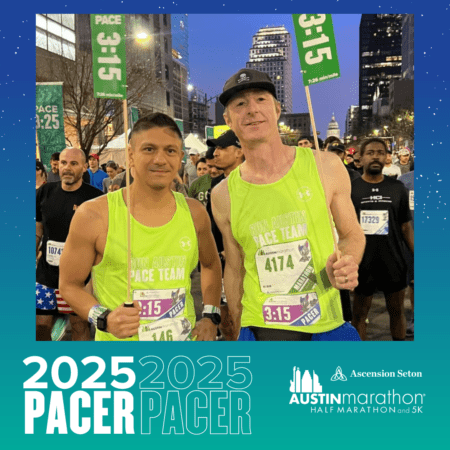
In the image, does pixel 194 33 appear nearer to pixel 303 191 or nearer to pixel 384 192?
pixel 303 191

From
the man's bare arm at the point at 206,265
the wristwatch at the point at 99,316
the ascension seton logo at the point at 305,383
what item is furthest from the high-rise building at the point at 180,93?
the ascension seton logo at the point at 305,383

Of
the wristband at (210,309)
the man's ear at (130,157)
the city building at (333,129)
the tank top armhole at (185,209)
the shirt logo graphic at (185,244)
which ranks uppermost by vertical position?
the city building at (333,129)

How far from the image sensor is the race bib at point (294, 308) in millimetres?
3227

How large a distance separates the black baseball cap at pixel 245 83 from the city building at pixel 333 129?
1.58 feet

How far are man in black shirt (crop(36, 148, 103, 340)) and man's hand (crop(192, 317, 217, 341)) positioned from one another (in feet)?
2.33

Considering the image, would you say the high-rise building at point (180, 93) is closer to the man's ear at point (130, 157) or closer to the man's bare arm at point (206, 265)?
the man's ear at point (130, 157)

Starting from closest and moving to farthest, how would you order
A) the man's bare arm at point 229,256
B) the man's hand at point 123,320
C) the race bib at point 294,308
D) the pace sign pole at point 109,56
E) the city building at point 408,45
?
the man's hand at point 123,320 < the race bib at point 294,308 < the man's bare arm at point 229,256 < the pace sign pole at point 109,56 < the city building at point 408,45

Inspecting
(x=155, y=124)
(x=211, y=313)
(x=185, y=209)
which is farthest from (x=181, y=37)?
(x=211, y=313)

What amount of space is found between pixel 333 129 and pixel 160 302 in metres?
1.61

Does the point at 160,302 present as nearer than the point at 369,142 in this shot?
Yes

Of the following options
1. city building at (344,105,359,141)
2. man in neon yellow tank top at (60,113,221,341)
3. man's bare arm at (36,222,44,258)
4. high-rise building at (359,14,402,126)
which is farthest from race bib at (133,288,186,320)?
high-rise building at (359,14,402,126)

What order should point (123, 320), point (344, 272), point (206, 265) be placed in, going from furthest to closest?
point (206, 265) → point (123, 320) → point (344, 272)

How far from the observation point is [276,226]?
10.9 feet

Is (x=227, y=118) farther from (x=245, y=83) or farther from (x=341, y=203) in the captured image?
(x=341, y=203)
